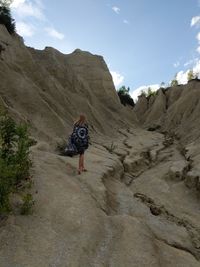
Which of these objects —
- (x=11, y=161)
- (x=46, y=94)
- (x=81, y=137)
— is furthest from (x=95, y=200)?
(x=46, y=94)

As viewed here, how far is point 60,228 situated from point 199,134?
1736 cm

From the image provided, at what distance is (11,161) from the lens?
9250mm

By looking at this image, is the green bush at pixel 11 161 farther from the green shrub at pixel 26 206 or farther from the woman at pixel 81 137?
the woman at pixel 81 137

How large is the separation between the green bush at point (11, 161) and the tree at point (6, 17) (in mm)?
23100

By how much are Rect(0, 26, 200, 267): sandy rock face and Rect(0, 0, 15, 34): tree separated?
19.0ft

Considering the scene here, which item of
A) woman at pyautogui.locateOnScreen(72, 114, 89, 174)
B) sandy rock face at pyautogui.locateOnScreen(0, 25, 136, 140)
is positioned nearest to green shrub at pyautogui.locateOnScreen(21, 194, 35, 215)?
woman at pyautogui.locateOnScreen(72, 114, 89, 174)

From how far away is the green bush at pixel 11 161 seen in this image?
7.66m

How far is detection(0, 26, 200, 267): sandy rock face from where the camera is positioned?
757 centimetres

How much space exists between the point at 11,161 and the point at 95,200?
2452mm

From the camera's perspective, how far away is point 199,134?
2405 centimetres

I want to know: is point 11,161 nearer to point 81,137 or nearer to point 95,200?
point 95,200

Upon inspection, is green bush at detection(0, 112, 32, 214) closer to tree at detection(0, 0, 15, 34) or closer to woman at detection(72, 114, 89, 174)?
woman at detection(72, 114, 89, 174)

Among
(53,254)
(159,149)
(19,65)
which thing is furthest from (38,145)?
(19,65)

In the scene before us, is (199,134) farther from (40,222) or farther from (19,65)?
(40,222)
